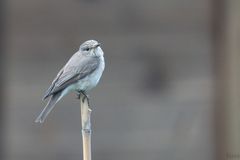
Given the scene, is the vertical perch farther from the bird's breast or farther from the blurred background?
the blurred background

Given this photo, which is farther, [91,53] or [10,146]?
[10,146]

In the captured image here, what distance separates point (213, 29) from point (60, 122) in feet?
4.05

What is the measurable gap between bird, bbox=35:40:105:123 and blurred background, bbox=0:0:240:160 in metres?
1.06

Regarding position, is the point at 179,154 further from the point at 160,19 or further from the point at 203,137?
the point at 160,19

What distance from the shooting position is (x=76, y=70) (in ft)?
14.1

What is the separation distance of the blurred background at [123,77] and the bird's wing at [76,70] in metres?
1.18

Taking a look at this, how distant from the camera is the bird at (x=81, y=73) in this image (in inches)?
160

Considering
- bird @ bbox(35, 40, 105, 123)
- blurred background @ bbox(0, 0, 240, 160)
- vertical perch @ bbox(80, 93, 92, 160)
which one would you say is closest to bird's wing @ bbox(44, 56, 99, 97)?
bird @ bbox(35, 40, 105, 123)

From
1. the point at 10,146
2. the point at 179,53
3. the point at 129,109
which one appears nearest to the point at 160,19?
the point at 179,53

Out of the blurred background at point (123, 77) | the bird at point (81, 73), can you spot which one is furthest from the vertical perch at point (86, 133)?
the blurred background at point (123, 77)

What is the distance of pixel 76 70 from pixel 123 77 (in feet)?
4.45

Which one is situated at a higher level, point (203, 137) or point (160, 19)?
point (160, 19)

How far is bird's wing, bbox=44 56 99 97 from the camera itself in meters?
4.08

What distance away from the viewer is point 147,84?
562cm
